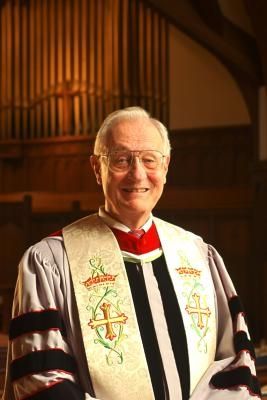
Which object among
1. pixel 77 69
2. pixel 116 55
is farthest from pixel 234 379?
pixel 77 69

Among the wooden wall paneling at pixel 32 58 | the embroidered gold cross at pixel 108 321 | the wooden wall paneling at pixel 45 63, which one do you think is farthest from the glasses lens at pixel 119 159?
the wooden wall paneling at pixel 32 58

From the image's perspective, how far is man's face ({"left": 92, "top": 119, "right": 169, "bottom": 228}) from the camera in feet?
8.80

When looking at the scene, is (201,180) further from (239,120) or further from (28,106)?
(28,106)

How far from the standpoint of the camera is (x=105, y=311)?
9.00 feet

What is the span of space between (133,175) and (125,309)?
0.44 m

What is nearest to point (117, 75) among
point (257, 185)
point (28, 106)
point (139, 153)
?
point (28, 106)

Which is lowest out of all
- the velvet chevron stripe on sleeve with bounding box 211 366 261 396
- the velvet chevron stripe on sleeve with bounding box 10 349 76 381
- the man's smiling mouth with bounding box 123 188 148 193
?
the velvet chevron stripe on sleeve with bounding box 211 366 261 396

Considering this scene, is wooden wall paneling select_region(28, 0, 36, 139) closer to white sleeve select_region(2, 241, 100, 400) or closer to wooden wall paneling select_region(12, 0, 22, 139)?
wooden wall paneling select_region(12, 0, 22, 139)

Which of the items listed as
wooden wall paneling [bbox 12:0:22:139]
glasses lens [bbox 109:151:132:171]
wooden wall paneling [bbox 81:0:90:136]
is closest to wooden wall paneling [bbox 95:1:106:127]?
wooden wall paneling [bbox 81:0:90:136]

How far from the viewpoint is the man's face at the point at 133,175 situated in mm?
2682

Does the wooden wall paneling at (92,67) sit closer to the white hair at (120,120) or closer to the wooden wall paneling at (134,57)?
the wooden wall paneling at (134,57)

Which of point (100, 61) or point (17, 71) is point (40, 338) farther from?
point (17, 71)

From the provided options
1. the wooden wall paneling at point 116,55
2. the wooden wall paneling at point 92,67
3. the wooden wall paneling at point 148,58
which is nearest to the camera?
the wooden wall paneling at point 148,58

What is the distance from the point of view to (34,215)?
807 cm
